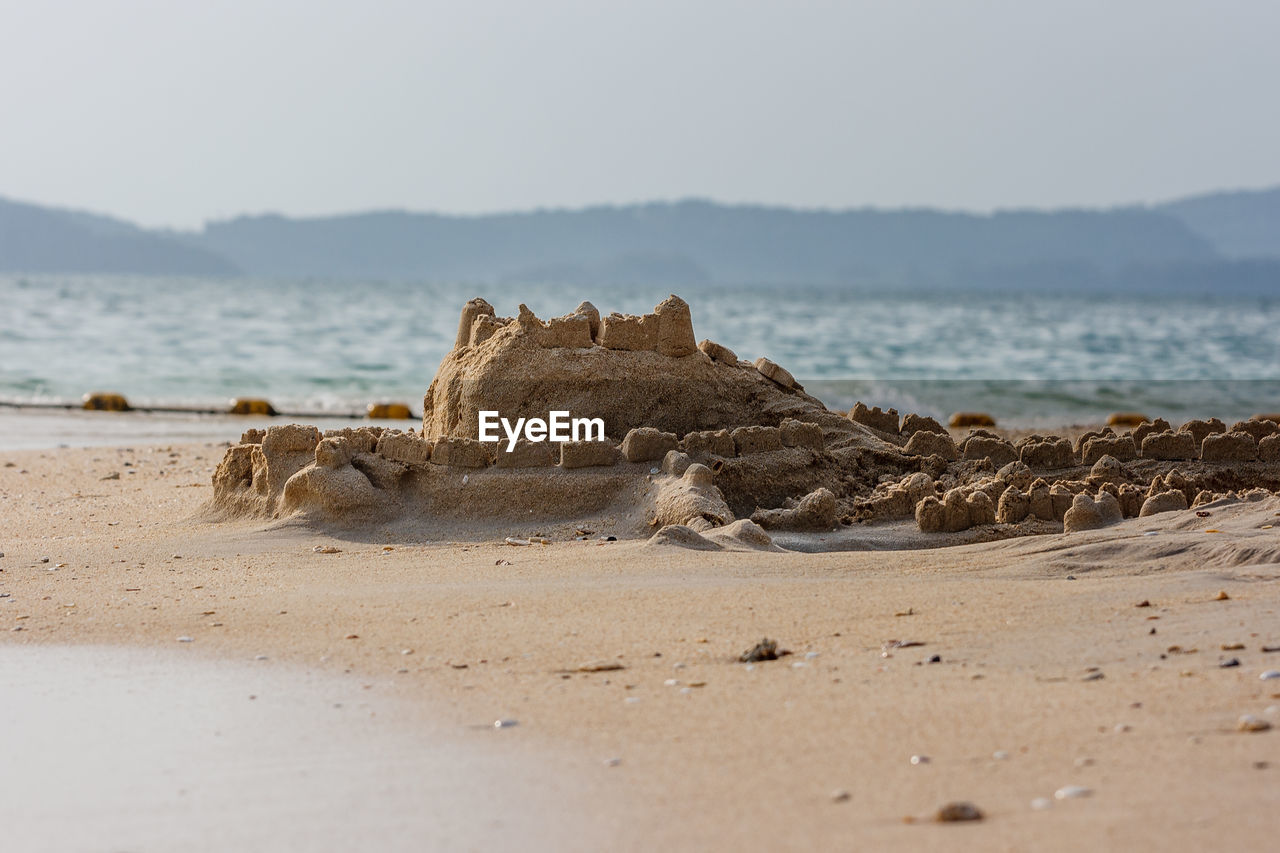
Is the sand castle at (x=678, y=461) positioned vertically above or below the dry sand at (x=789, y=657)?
above

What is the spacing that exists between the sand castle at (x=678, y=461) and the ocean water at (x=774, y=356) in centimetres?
773

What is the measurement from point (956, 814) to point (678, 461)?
3.06 metres

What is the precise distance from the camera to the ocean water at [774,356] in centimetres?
1503

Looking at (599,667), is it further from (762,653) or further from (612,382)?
(612,382)

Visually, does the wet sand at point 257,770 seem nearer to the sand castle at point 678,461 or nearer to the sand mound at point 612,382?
the sand castle at point 678,461

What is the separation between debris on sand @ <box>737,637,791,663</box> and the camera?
327 centimetres

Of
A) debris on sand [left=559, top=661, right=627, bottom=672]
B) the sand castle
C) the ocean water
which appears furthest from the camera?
the ocean water

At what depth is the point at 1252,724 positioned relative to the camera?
8.41 ft

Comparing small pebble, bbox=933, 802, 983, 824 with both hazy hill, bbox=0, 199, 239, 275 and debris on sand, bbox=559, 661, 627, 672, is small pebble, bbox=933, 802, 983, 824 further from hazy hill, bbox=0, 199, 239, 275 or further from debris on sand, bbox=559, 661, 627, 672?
hazy hill, bbox=0, 199, 239, 275

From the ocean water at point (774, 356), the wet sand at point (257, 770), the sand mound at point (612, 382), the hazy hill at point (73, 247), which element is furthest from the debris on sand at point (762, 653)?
the hazy hill at point (73, 247)

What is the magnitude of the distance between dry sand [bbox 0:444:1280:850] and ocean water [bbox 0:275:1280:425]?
946 centimetres

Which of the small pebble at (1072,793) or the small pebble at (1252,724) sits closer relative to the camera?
the small pebble at (1072,793)

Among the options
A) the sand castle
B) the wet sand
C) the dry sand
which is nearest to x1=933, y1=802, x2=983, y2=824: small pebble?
the dry sand

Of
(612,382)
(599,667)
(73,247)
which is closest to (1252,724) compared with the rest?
(599,667)
